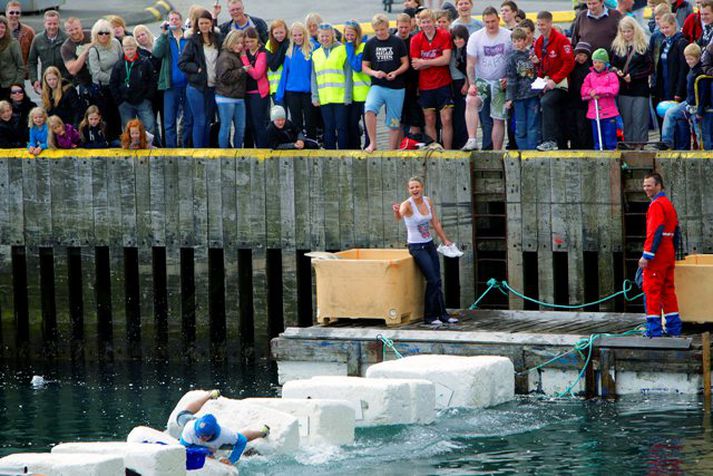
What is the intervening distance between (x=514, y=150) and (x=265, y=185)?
11.1ft

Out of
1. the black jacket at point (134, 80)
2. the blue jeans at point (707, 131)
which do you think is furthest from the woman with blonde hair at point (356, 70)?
the blue jeans at point (707, 131)

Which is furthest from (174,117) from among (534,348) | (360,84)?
(534,348)

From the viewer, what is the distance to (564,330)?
21.8 m

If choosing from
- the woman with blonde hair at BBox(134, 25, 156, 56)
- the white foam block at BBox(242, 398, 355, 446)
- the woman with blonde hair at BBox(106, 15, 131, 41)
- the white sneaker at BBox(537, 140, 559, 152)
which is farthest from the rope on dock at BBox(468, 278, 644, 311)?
the woman with blonde hair at BBox(106, 15, 131, 41)

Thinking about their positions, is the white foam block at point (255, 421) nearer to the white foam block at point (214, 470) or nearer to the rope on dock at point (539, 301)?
the white foam block at point (214, 470)

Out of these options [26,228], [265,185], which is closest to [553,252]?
[265,185]

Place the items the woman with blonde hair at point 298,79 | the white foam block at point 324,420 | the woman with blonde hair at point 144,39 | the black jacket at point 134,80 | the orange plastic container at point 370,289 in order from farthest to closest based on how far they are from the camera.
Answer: the woman with blonde hair at point 144,39
the black jacket at point 134,80
the woman with blonde hair at point 298,79
the orange plastic container at point 370,289
the white foam block at point 324,420

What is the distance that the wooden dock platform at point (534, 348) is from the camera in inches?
815

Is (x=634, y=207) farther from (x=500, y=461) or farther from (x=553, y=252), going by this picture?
(x=500, y=461)

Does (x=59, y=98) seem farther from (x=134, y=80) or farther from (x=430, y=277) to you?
(x=430, y=277)

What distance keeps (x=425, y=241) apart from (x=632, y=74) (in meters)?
3.44

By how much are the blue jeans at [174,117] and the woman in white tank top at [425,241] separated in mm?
3967

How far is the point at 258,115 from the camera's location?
24.6 meters

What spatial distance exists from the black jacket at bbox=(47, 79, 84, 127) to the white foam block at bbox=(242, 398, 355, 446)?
24.8 feet
